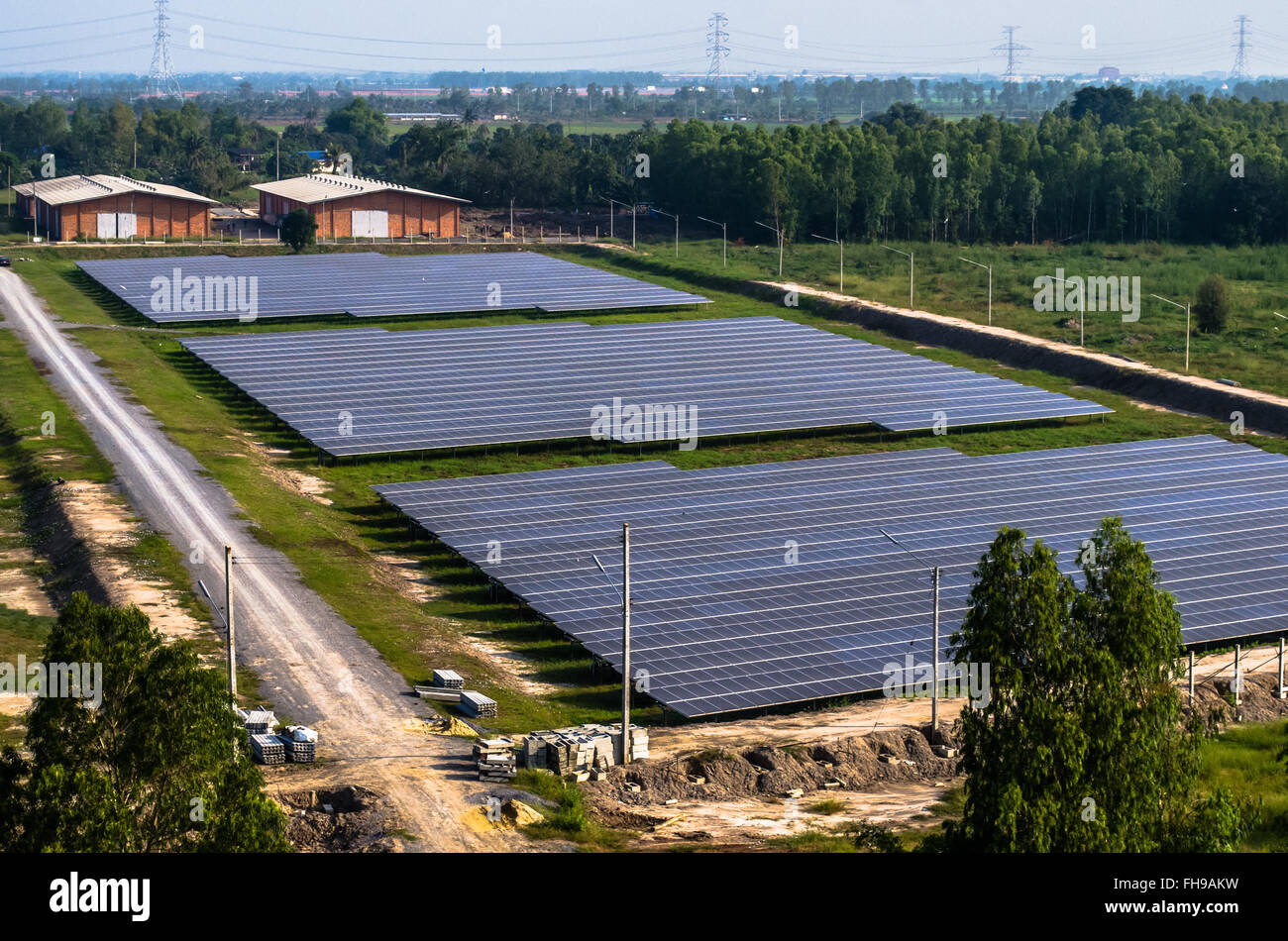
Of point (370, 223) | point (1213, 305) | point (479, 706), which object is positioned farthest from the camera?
point (370, 223)

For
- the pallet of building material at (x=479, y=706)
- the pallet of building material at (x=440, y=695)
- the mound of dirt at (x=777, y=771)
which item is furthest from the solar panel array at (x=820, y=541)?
the pallet of building material at (x=440, y=695)

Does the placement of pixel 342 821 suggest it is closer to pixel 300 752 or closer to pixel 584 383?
pixel 300 752

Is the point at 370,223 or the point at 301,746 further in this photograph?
the point at 370,223

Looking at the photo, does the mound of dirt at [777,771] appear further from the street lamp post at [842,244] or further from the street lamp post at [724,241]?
the street lamp post at [724,241]

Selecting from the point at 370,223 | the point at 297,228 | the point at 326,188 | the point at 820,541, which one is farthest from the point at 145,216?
the point at 820,541
